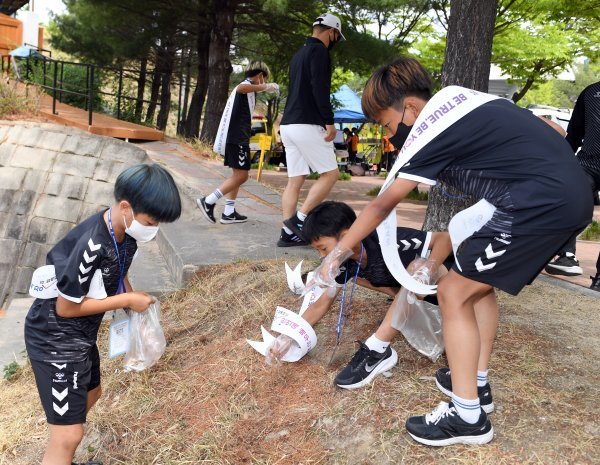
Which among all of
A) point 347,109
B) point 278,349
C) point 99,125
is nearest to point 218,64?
point 99,125

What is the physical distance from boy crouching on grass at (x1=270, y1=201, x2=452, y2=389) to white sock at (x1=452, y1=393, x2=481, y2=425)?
0.61 meters

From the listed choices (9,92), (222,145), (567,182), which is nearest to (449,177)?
(567,182)

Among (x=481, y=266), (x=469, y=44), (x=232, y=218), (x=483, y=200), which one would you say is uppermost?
(x=469, y=44)

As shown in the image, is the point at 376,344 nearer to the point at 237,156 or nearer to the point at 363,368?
the point at 363,368

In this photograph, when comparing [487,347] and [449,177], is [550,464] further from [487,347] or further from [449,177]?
[449,177]

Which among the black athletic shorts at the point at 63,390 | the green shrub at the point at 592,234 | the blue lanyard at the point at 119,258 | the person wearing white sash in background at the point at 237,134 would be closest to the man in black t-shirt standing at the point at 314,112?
the person wearing white sash in background at the point at 237,134

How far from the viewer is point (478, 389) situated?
2.82 metres

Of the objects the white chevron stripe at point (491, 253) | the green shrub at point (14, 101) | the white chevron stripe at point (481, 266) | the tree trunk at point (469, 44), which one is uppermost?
the tree trunk at point (469, 44)

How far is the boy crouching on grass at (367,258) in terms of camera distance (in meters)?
3.06

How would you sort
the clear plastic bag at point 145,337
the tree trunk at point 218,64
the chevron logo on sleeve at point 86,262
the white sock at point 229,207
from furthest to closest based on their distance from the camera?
the tree trunk at point 218,64
the white sock at point 229,207
the clear plastic bag at point 145,337
the chevron logo on sleeve at point 86,262

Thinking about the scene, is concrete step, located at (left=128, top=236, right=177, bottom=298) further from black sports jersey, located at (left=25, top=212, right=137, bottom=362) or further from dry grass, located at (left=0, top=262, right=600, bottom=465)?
black sports jersey, located at (left=25, top=212, right=137, bottom=362)

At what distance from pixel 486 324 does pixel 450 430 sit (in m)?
0.52

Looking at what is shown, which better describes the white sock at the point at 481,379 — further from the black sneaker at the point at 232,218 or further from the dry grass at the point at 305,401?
the black sneaker at the point at 232,218

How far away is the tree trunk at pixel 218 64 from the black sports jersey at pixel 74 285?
1043 centimetres
